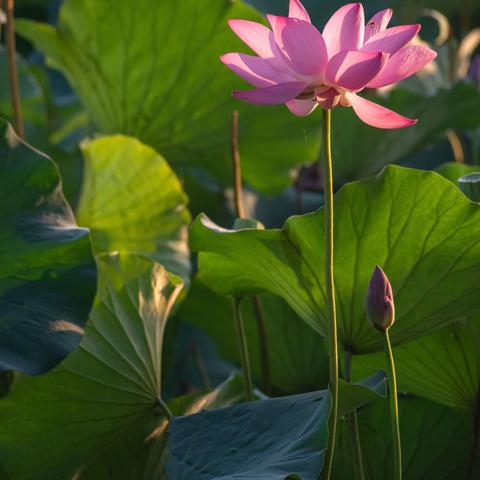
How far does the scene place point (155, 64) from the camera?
1610 millimetres

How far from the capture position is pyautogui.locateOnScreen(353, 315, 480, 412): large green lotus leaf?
1.05m

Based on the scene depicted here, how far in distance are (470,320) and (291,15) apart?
14.8 inches

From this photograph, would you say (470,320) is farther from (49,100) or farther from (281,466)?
(49,100)

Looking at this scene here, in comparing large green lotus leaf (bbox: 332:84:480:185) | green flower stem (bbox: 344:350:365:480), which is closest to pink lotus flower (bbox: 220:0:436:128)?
green flower stem (bbox: 344:350:365:480)

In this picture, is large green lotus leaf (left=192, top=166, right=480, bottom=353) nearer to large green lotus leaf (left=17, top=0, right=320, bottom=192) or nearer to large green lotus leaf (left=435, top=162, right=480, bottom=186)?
large green lotus leaf (left=435, top=162, right=480, bottom=186)

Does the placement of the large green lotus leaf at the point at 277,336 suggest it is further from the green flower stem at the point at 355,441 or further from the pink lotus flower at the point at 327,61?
the pink lotus flower at the point at 327,61

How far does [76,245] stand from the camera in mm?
993

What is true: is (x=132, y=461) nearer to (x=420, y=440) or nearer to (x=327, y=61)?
(x=420, y=440)

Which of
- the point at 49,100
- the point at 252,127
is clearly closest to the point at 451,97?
the point at 252,127

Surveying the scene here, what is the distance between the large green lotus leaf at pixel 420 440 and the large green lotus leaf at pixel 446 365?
0.05 m

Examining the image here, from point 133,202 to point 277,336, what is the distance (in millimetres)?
265

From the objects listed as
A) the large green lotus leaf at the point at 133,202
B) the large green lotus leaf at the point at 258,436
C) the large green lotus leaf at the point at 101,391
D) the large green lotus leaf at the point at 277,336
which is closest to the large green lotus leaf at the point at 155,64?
the large green lotus leaf at the point at 133,202

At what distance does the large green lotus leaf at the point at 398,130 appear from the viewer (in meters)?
1.82

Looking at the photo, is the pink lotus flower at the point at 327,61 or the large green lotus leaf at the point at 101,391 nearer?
the pink lotus flower at the point at 327,61
